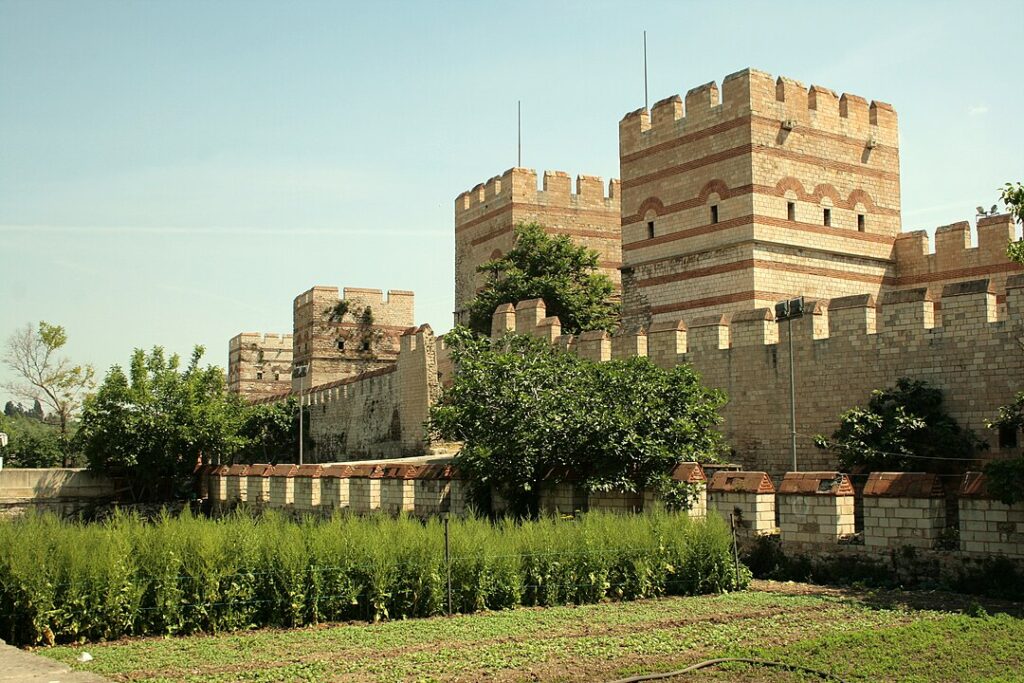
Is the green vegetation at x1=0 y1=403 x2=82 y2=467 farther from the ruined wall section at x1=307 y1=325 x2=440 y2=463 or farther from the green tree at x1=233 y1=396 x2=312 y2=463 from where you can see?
the ruined wall section at x1=307 y1=325 x2=440 y2=463

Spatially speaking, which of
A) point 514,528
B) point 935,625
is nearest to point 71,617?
point 514,528

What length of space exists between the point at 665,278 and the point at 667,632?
51.9ft

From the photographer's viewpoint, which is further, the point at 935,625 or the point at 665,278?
the point at 665,278

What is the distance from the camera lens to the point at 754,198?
75.7 feet

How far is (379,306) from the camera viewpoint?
45312 millimetres

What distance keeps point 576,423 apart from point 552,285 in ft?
42.7

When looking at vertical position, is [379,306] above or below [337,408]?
above

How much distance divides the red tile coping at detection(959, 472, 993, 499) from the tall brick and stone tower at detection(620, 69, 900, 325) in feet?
36.9

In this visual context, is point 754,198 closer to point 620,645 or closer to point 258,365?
point 620,645

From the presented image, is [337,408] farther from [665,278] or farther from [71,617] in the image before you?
[71,617]

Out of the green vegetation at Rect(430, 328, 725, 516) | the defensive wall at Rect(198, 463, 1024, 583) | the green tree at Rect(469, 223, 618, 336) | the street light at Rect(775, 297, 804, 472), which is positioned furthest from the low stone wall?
the street light at Rect(775, 297, 804, 472)

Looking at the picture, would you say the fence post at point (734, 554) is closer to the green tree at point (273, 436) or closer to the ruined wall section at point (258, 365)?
the green tree at point (273, 436)

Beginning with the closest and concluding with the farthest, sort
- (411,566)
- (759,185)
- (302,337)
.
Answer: (411,566) → (759,185) → (302,337)

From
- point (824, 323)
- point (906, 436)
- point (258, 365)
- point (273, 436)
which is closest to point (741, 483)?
point (906, 436)
